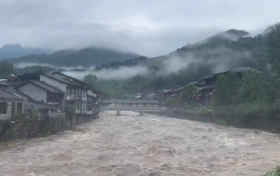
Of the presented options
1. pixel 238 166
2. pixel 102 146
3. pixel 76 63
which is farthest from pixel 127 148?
pixel 76 63

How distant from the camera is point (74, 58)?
160m

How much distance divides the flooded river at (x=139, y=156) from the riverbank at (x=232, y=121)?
19.2 ft

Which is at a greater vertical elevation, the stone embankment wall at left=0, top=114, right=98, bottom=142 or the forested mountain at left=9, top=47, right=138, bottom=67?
the forested mountain at left=9, top=47, right=138, bottom=67

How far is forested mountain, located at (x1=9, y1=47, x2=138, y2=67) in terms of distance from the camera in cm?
14350

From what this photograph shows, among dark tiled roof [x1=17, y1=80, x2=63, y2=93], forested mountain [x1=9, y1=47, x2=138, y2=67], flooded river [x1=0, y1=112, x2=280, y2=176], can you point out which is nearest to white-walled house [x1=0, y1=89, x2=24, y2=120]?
flooded river [x1=0, y1=112, x2=280, y2=176]

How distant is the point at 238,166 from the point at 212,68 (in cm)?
6476

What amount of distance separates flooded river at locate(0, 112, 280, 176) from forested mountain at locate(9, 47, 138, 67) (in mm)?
121317

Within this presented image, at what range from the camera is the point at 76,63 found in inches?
6137

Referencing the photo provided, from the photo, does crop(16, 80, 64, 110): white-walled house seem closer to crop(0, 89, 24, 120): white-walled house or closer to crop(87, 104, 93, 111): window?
crop(0, 89, 24, 120): white-walled house

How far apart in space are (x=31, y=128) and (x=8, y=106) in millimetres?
1673

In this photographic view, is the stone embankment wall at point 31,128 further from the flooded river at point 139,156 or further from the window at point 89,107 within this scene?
the window at point 89,107

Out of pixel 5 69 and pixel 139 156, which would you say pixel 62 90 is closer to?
pixel 139 156

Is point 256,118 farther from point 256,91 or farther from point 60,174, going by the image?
point 60,174

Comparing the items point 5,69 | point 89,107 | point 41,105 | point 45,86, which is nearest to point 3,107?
point 41,105
